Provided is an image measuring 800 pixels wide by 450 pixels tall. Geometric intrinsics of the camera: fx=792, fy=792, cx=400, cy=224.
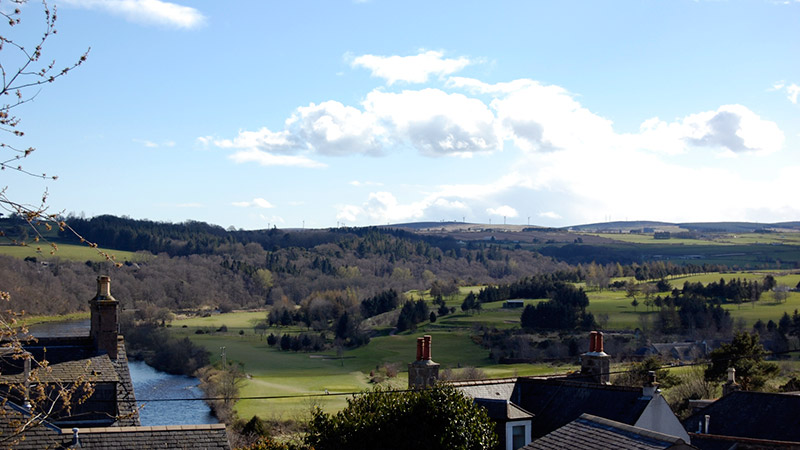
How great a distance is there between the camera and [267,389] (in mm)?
75438

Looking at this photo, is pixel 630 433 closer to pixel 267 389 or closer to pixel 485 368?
pixel 267 389

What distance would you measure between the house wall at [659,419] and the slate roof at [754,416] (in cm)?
514

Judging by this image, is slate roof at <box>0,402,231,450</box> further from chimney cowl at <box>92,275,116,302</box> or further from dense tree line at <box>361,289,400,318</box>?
dense tree line at <box>361,289,400,318</box>

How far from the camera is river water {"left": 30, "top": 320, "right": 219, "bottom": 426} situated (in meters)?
60.9

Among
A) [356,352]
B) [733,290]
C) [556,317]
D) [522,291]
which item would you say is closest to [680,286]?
[733,290]

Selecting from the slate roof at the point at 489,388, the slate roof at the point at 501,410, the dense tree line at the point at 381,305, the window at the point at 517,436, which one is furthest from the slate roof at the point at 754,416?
the dense tree line at the point at 381,305

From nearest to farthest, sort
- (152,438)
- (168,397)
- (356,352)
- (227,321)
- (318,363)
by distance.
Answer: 1. (152,438)
2. (168,397)
3. (318,363)
4. (356,352)
5. (227,321)

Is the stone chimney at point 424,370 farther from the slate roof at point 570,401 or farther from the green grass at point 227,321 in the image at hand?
the green grass at point 227,321

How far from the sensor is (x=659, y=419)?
862 inches

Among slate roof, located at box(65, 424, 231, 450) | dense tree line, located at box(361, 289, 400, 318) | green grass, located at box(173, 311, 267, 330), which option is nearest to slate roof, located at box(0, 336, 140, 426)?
slate roof, located at box(65, 424, 231, 450)

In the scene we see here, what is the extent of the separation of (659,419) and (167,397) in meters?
55.1

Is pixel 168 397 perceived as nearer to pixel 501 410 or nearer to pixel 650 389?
pixel 501 410

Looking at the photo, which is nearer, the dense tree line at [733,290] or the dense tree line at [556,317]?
the dense tree line at [556,317]

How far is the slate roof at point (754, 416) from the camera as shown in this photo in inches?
1005
